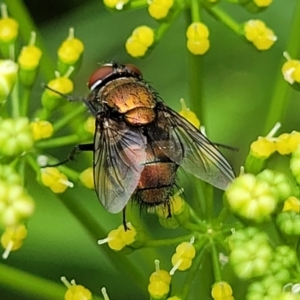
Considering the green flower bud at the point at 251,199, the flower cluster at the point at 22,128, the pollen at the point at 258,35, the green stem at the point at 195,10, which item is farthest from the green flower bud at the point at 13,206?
the pollen at the point at 258,35

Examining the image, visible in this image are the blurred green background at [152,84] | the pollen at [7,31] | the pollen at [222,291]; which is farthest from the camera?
the blurred green background at [152,84]

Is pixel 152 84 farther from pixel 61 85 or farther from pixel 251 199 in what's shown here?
pixel 251 199

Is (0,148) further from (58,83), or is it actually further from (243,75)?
(243,75)

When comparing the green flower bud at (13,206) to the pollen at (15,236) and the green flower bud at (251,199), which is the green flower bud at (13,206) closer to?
the pollen at (15,236)

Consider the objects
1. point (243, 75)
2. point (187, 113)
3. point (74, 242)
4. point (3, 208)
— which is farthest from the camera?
point (243, 75)

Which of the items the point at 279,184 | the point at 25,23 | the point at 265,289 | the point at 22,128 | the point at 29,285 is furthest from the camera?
the point at 25,23

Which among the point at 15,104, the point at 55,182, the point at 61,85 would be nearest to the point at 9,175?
the point at 55,182

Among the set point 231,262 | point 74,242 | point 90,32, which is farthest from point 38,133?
point 90,32
